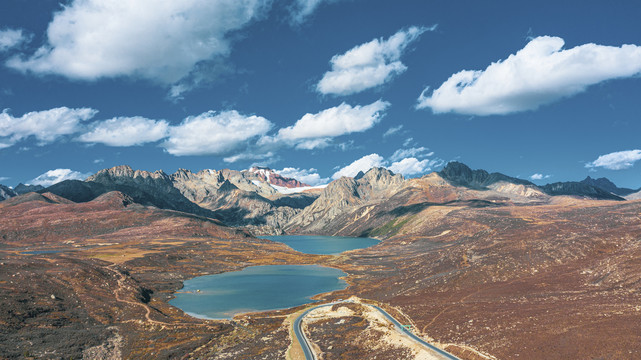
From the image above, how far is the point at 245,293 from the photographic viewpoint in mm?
155875

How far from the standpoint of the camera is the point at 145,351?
81938mm

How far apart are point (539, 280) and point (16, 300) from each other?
480 feet

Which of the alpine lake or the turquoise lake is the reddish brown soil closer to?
the turquoise lake

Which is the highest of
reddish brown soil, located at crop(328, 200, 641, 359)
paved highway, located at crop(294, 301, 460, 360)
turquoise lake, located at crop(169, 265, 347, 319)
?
reddish brown soil, located at crop(328, 200, 641, 359)

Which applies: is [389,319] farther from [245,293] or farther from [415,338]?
[245,293]

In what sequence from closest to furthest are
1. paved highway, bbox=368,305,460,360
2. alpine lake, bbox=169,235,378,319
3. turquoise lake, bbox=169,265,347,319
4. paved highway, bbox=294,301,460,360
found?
paved highway, bbox=368,305,460,360
paved highway, bbox=294,301,460,360
alpine lake, bbox=169,235,378,319
turquoise lake, bbox=169,265,347,319

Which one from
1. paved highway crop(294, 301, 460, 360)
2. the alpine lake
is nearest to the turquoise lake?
the alpine lake

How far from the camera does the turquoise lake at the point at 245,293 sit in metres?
130

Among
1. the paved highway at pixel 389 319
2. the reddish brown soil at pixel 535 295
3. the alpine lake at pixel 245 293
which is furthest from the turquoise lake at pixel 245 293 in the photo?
the paved highway at pixel 389 319

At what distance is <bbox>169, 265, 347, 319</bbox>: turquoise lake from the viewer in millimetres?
129550

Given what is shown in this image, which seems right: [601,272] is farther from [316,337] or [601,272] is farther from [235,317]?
[235,317]

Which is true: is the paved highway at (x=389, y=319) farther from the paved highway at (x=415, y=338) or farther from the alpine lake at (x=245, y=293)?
the alpine lake at (x=245, y=293)

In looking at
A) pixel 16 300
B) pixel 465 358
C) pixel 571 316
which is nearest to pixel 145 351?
pixel 16 300

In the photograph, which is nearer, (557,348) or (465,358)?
(557,348)
